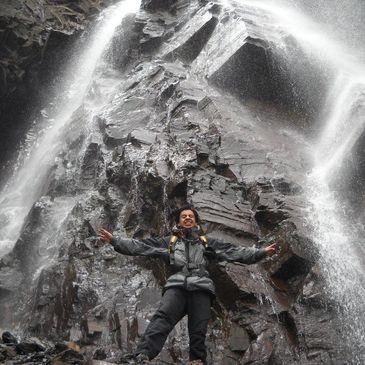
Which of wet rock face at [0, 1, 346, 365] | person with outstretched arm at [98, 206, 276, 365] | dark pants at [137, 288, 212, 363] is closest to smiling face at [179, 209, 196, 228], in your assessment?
person with outstretched arm at [98, 206, 276, 365]

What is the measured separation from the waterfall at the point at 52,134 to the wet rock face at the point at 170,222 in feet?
7.12

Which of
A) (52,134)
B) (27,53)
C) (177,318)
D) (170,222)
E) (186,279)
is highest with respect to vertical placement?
(186,279)

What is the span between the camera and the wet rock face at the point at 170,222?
30.1 ft

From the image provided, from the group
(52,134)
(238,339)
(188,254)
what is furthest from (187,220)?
(52,134)

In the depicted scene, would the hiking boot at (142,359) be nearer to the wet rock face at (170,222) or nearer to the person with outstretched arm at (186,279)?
the person with outstretched arm at (186,279)

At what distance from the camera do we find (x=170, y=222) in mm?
11852

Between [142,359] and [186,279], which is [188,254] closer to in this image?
[186,279]

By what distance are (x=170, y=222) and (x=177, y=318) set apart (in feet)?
15.9

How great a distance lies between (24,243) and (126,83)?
9439 millimetres

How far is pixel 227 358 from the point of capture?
8641 millimetres

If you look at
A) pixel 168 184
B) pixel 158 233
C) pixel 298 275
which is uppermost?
pixel 298 275

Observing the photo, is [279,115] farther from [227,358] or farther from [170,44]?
[227,358]

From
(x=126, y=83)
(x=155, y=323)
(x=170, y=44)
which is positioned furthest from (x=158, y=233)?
(x=170, y=44)

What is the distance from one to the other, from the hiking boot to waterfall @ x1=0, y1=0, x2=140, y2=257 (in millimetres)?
10159
